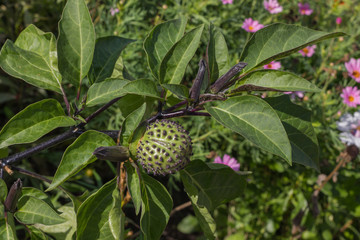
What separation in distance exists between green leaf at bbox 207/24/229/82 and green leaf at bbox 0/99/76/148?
0.36m

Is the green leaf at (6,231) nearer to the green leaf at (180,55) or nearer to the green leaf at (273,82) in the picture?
the green leaf at (180,55)

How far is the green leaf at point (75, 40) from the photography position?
0.87 metres

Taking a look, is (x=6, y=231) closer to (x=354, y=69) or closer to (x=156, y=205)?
(x=156, y=205)

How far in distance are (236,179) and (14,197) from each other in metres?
0.58

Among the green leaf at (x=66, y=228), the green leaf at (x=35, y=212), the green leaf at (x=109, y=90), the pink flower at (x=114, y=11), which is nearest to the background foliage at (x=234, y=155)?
the pink flower at (x=114, y=11)

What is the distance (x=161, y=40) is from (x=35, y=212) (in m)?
0.53

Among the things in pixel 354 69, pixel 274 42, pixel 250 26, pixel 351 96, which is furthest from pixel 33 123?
pixel 354 69

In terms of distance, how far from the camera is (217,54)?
89 centimetres

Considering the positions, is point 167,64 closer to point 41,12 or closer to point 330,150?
point 330,150

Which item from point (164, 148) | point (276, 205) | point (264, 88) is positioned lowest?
point (276, 205)

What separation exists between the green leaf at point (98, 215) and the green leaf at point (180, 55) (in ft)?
0.99

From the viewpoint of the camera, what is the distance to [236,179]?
3.26ft

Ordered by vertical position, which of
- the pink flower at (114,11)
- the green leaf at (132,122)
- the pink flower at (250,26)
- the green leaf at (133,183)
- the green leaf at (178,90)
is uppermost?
the green leaf at (178,90)

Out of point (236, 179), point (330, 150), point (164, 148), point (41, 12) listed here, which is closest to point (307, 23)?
point (330, 150)
